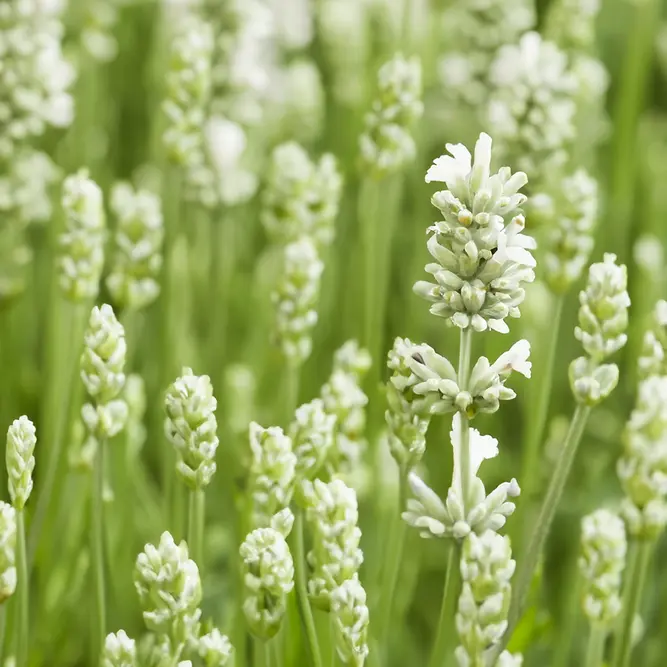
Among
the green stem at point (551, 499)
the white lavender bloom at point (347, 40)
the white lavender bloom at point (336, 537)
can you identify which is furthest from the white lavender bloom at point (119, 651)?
the white lavender bloom at point (347, 40)

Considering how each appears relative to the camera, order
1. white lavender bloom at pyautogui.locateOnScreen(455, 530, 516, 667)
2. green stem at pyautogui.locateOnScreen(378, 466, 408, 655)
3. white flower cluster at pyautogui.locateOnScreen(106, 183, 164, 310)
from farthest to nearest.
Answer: white flower cluster at pyautogui.locateOnScreen(106, 183, 164, 310) < green stem at pyautogui.locateOnScreen(378, 466, 408, 655) < white lavender bloom at pyautogui.locateOnScreen(455, 530, 516, 667)

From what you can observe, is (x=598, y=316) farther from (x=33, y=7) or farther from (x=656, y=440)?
(x=33, y=7)

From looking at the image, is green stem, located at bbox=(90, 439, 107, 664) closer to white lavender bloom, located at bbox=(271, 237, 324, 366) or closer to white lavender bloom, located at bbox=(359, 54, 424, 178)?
white lavender bloom, located at bbox=(271, 237, 324, 366)

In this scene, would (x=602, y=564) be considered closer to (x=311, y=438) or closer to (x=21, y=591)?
(x=311, y=438)

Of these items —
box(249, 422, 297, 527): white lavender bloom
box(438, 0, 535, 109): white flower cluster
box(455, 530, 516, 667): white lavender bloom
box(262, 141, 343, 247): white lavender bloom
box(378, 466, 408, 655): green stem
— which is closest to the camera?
box(455, 530, 516, 667): white lavender bloom

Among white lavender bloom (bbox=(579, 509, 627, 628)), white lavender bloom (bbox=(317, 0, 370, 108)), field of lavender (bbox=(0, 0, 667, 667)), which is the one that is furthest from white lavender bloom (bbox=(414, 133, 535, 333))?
white lavender bloom (bbox=(317, 0, 370, 108))

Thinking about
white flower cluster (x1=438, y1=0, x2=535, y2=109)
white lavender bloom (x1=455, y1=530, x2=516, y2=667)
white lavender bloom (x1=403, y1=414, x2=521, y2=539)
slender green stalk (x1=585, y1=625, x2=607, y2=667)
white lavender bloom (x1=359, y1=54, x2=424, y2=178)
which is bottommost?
slender green stalk (x1=585, y1=625, x2=607, y2=667)

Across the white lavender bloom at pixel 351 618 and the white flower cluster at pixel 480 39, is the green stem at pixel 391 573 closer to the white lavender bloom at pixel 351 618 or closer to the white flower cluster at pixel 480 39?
the white lavender bloom at pixel 351 618
